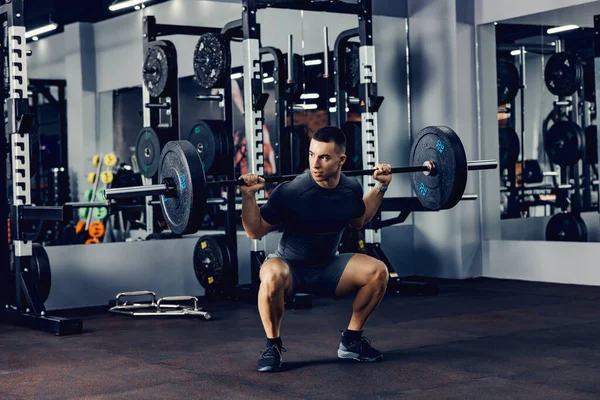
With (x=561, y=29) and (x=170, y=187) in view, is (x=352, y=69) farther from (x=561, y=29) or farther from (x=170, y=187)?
(x=170, y=187)

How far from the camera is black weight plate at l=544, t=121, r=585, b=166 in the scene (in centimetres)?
731

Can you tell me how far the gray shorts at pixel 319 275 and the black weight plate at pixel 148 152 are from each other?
2.85 m

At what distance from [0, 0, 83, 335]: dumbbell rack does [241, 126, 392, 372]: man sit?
1.58 m

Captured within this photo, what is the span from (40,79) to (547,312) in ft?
19.6

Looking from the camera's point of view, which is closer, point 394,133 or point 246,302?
point 246,302

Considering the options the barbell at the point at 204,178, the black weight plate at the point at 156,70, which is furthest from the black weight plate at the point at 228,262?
the barbell at the point at 204,178

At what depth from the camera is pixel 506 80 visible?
24.0 feet

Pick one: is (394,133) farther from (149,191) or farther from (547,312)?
(149,191)

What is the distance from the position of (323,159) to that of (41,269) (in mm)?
2378

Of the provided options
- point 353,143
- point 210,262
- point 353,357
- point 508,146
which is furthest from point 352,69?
point 353,357

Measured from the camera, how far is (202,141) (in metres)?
6.16

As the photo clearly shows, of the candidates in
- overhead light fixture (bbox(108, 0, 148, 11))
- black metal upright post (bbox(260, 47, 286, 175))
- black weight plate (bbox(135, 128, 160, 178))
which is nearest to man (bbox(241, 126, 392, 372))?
black metal upright post (bbox(260, 47, 286, 175))

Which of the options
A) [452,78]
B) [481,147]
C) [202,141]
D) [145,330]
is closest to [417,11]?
[452,78]

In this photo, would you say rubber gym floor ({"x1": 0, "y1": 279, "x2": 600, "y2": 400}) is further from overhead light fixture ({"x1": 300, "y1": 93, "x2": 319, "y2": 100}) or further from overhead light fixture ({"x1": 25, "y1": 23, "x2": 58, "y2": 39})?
overhead light fixture ({"x1": 25, "y1": 23, "x2": 58, "y2": 39})
